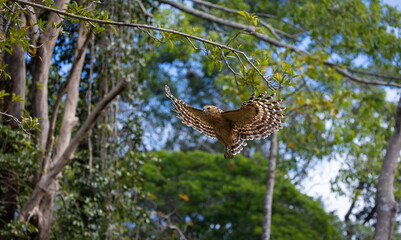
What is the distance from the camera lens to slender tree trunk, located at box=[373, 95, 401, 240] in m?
5.37

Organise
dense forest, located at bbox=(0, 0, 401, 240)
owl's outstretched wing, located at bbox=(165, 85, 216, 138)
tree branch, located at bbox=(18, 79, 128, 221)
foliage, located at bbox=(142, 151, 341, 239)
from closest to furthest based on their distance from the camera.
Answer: owl's outstretched wing, located at bbox=(165, 85, 216, 138)
dense forest, located at bbox=(0, 0, 401, 240)
tree branch, located at bbox=(18, 79, 128, 221)
foliage, located at bbox=(142, 151, 341, 239)

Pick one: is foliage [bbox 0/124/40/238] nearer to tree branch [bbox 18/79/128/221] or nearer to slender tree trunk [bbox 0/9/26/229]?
slender tree trunk [bbox 0/9/26/229]

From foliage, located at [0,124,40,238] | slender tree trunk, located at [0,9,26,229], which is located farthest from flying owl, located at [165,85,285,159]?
foliage, located at [0,124,40,238]

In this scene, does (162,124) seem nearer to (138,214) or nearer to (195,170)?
(195,170)

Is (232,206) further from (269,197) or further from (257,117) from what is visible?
(257,117)

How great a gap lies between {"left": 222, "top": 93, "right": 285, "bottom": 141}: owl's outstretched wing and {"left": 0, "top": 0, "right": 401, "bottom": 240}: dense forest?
0.36 ft

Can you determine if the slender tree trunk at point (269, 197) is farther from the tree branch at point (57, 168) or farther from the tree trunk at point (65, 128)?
the tree branch at point (57, 168)

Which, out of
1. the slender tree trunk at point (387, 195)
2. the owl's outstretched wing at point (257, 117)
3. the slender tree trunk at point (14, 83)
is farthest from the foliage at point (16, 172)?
the slender tree trunk at point (387, 195)

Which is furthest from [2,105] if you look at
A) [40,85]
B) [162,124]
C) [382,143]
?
[162,124]

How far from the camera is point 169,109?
6.85 m

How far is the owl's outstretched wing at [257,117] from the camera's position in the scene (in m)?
2.41

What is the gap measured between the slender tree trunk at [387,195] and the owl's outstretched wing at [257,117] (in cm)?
336

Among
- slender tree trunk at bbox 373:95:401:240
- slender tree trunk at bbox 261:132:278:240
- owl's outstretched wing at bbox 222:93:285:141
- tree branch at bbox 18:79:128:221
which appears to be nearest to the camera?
owl's outstretched wing at bbox 222:93:285:141

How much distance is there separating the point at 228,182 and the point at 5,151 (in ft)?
21.7
